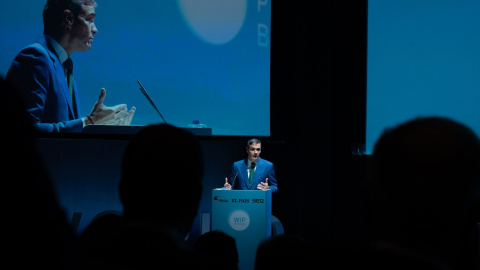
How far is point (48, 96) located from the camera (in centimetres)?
419

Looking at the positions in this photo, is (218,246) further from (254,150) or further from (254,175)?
(254,175)

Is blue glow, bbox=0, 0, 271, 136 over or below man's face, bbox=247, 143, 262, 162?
over

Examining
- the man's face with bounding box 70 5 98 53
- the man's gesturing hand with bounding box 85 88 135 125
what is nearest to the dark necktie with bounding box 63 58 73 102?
the man's face with bounding box 70 5 98 53

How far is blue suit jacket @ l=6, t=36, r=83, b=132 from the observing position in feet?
13.5

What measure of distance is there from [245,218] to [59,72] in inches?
92.9

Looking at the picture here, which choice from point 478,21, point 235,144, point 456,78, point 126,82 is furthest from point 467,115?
point 126,82

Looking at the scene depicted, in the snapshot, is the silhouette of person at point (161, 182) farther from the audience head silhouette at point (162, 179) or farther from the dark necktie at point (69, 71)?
the dark necktie at point (69, 71)

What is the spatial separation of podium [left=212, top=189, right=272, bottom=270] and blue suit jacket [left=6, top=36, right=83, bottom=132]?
5.89 ft

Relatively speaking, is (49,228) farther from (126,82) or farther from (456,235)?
(126,82)

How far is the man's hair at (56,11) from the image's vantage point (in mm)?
4180

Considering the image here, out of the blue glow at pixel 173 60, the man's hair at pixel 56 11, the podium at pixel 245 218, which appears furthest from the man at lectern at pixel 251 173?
the man's hair at pixel 56 11

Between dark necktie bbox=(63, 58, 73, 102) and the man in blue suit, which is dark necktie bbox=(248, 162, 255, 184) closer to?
the man in blue suit

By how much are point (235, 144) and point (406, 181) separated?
460 cm

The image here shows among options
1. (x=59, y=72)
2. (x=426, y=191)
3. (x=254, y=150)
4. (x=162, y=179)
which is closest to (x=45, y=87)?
(x=59, y=72)
